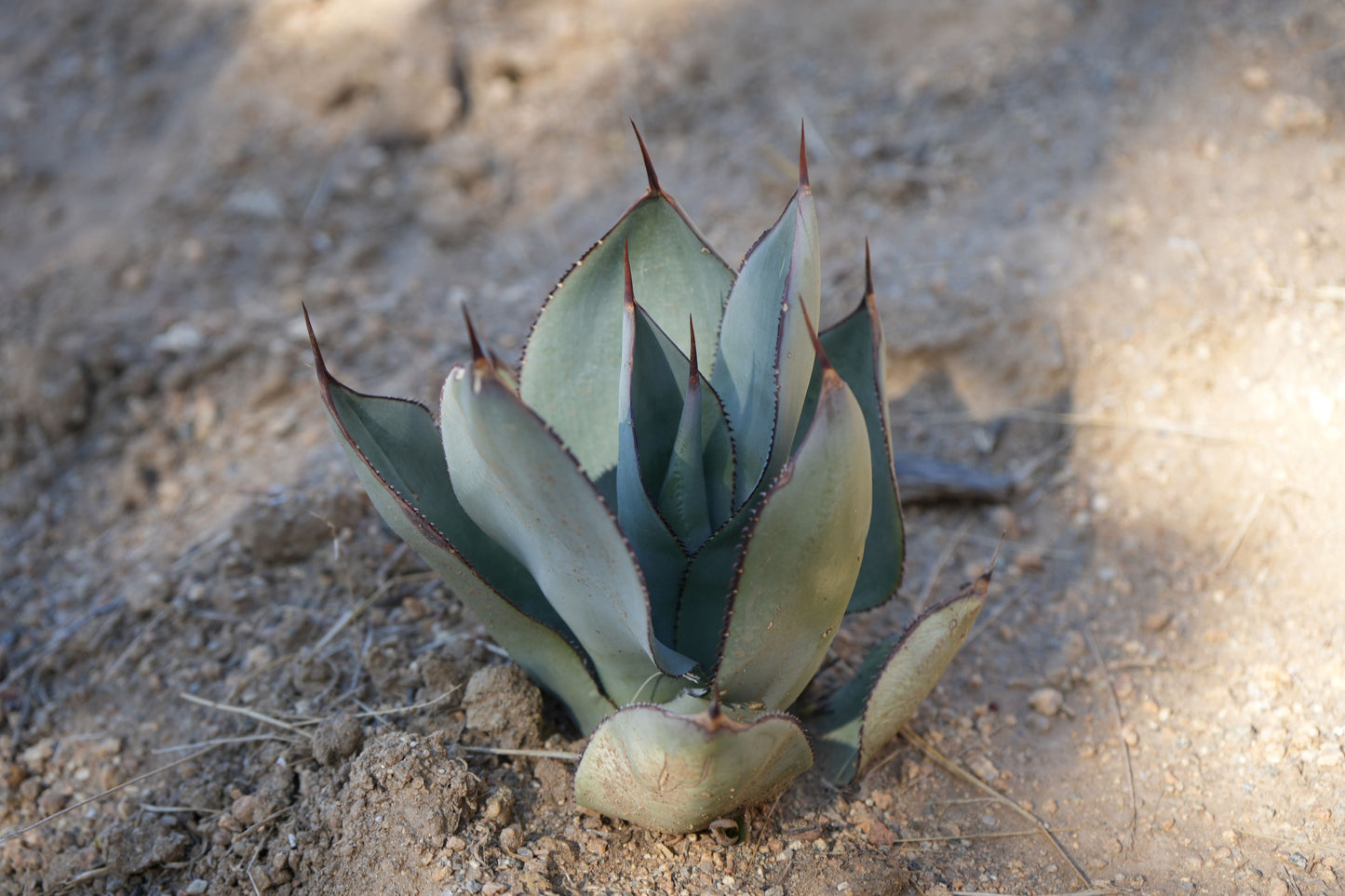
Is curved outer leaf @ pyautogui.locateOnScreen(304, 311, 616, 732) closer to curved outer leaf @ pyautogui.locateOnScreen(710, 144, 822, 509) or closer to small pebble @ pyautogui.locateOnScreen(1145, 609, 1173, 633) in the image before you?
curved outer leaf @ pyautogui.locateOnScreen(710, 144, 822, 509)

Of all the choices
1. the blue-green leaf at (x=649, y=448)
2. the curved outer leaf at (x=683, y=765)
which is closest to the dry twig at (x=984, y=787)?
the curved outer leaf at (x=683, y=765)

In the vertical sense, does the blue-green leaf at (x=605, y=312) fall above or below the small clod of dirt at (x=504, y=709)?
above

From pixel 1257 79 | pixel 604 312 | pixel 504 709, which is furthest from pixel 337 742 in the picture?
pixel 1257 79

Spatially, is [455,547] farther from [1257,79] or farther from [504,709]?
[1257,79]

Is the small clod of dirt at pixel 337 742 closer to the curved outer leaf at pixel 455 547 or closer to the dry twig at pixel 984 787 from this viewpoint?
the curved outer leaf at pixel 455 547

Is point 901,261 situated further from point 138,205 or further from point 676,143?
point 138,205

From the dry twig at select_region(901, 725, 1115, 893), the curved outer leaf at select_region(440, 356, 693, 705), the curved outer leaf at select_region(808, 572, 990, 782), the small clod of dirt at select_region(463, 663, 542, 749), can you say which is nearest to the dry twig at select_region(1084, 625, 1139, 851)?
the dry twig at select_region(901, 725, 1115, 893)
